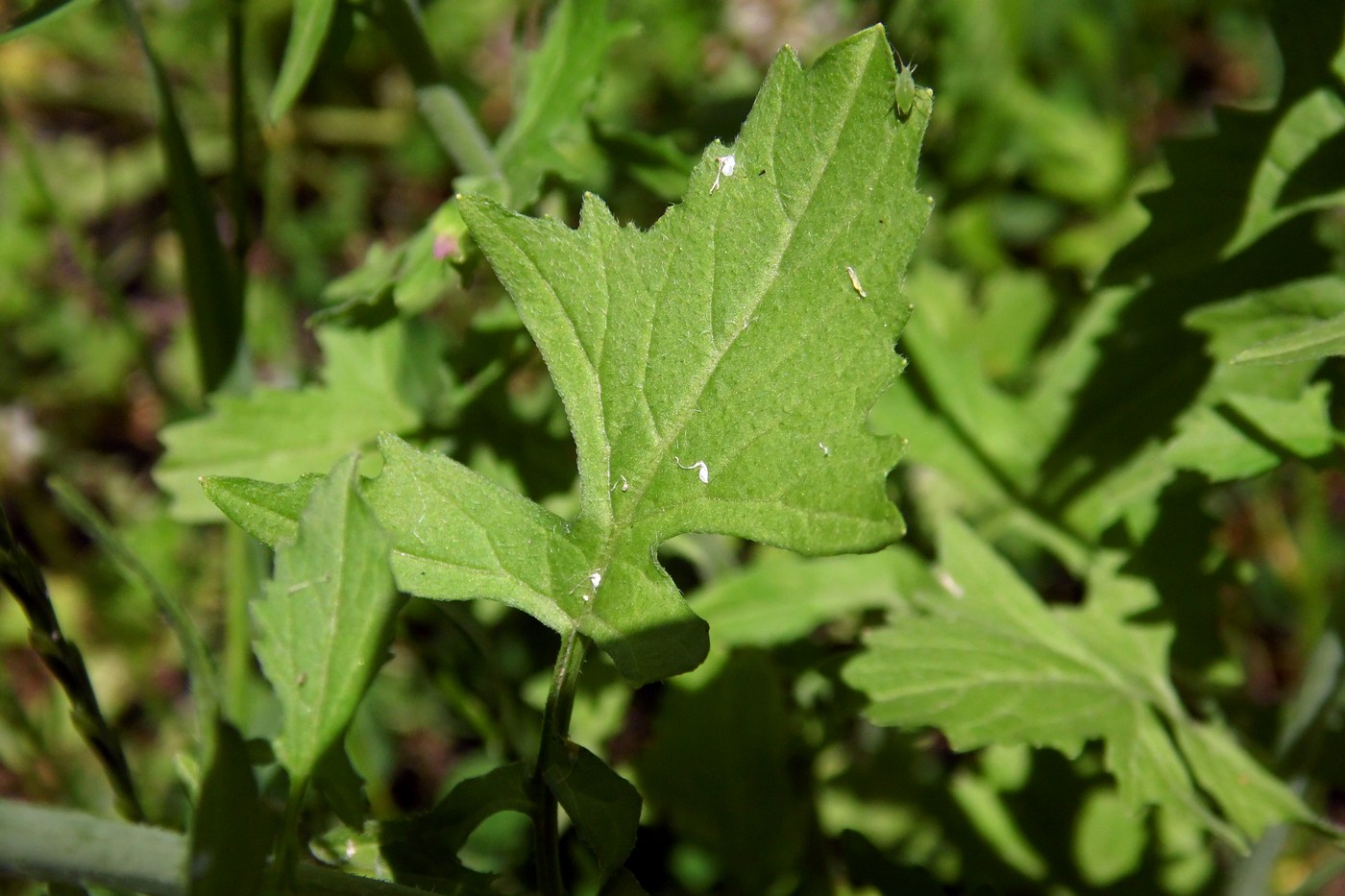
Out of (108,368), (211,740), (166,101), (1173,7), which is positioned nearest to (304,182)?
(108,368)

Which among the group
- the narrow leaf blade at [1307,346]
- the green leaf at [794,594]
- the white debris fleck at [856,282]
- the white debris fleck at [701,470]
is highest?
the white debris fleck at [856,282]

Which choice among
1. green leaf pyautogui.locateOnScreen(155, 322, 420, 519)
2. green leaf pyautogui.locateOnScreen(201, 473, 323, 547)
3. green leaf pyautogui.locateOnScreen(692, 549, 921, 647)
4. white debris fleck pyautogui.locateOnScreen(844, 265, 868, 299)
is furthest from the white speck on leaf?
green leaf pyautogui.locateOnScreen(692, 549, 921, 647)

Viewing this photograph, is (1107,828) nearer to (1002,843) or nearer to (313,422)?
(1002,843)

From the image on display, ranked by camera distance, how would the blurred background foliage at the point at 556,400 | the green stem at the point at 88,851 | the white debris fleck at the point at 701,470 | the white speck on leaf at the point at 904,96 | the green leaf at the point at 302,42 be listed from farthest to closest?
the blurred background foliage at the point at 556,400
the green leaf at the point at 302,42
the white debris fleck at the point at 701,470
the white speck on leaf at the point at 904,96
the green stem at the point at 88,851

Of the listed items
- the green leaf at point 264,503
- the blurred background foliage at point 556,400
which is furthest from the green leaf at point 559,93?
the green leaf at point 264,503

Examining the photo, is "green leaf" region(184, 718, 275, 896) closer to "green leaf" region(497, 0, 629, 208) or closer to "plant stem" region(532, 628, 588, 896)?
"plant stem" region(532, 628, 588, 896)

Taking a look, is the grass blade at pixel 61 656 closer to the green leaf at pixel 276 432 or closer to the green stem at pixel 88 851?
the green stem at pixel 88 851
